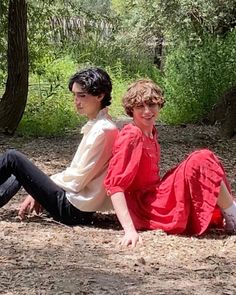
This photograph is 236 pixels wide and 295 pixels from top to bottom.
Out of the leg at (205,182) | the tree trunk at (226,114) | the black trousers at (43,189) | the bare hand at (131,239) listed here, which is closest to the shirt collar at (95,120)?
the black trousers at (43,189)

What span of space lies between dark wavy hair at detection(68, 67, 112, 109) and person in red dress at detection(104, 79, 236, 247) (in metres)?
0.14

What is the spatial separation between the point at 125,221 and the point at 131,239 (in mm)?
119

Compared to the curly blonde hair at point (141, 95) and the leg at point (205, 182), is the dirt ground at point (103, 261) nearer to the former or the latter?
the leg at point (205, 182)

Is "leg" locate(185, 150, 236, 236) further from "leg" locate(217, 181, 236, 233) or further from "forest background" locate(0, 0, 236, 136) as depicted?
"forest background" locate(0, 0, 236, 136)

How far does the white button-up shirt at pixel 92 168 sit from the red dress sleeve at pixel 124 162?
14cm

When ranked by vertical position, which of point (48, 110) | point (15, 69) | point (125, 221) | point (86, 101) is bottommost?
point (48, 110)

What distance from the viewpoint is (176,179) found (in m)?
4.00

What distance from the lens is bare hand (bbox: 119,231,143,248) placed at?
3691 millimetres

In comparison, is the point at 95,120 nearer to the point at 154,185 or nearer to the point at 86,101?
the point at 86,101

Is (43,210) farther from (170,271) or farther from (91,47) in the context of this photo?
(91,47)

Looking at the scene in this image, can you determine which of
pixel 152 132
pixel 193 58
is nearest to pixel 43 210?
pixel 152 132

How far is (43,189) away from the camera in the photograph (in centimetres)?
418

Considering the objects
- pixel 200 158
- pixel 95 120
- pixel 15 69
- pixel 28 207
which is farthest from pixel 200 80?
pixel 200 158

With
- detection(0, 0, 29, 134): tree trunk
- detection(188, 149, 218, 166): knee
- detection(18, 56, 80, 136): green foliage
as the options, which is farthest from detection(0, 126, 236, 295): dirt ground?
detection(18, 56, 80, 136): green foliage
